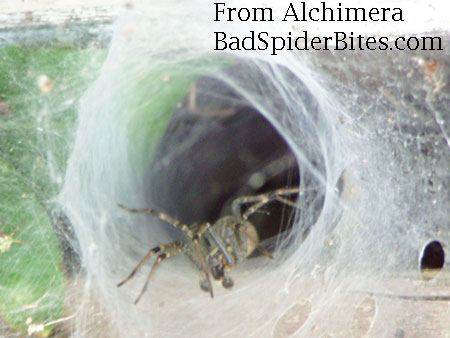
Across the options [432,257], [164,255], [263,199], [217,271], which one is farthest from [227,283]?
[432,257]

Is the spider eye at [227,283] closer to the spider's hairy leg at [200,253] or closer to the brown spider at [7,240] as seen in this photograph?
the spider's hairy leg at [200,253]

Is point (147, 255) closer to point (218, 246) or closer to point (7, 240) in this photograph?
point (218, 246)

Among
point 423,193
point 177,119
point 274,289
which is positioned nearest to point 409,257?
point 423,193

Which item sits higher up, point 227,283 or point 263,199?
point 263,199

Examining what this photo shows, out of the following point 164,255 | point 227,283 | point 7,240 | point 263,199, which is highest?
point 263,199

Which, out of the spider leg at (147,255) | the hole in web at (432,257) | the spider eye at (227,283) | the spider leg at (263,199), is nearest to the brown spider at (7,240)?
the spider leg at (147,255)

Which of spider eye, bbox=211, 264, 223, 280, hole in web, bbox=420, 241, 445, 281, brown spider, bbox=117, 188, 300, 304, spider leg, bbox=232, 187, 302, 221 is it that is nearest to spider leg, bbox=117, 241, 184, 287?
brown spider, bbox=117, 188, 300, 304

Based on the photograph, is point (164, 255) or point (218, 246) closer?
point (164, 255)
